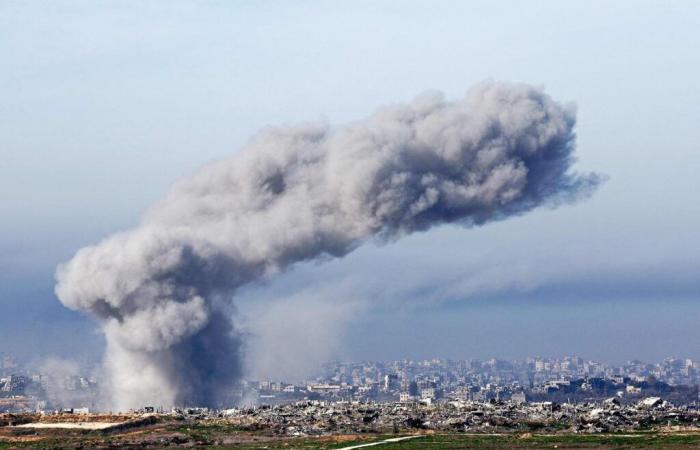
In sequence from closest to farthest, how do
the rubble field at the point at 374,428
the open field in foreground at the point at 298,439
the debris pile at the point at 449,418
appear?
the open field in foreground at the point at 298,439 < the rubble field at the point at 374,428 < the debris pile at the point at 449,418

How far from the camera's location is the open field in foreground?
207ft

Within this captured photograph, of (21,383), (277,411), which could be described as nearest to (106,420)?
(277,411)

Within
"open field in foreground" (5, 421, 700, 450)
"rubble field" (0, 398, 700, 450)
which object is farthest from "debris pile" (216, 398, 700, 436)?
"open field in foreground" (5, 421, 700, 450)

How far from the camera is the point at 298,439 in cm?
6912

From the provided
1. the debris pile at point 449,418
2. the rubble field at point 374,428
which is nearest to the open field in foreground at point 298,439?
the rubble field at point 374,428

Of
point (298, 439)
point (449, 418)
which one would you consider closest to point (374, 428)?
point (298, 439)

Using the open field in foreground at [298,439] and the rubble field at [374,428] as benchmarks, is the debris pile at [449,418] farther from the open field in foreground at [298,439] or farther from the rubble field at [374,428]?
the open field in foreground at [298,439]

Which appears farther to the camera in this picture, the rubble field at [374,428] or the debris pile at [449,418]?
the debris pile at [449,418]

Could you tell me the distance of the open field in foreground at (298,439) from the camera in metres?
63.2

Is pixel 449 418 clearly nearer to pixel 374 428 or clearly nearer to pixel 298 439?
pixel 374 428

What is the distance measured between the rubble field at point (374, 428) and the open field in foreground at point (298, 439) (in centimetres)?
5

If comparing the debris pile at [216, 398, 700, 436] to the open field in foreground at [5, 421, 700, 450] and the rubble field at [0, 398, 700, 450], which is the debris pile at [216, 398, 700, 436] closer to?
the rubble field at [0, 398, 700, 450]

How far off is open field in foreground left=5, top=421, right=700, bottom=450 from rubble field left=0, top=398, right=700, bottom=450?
0.16 feet

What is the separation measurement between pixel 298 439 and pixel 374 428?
230 inches
